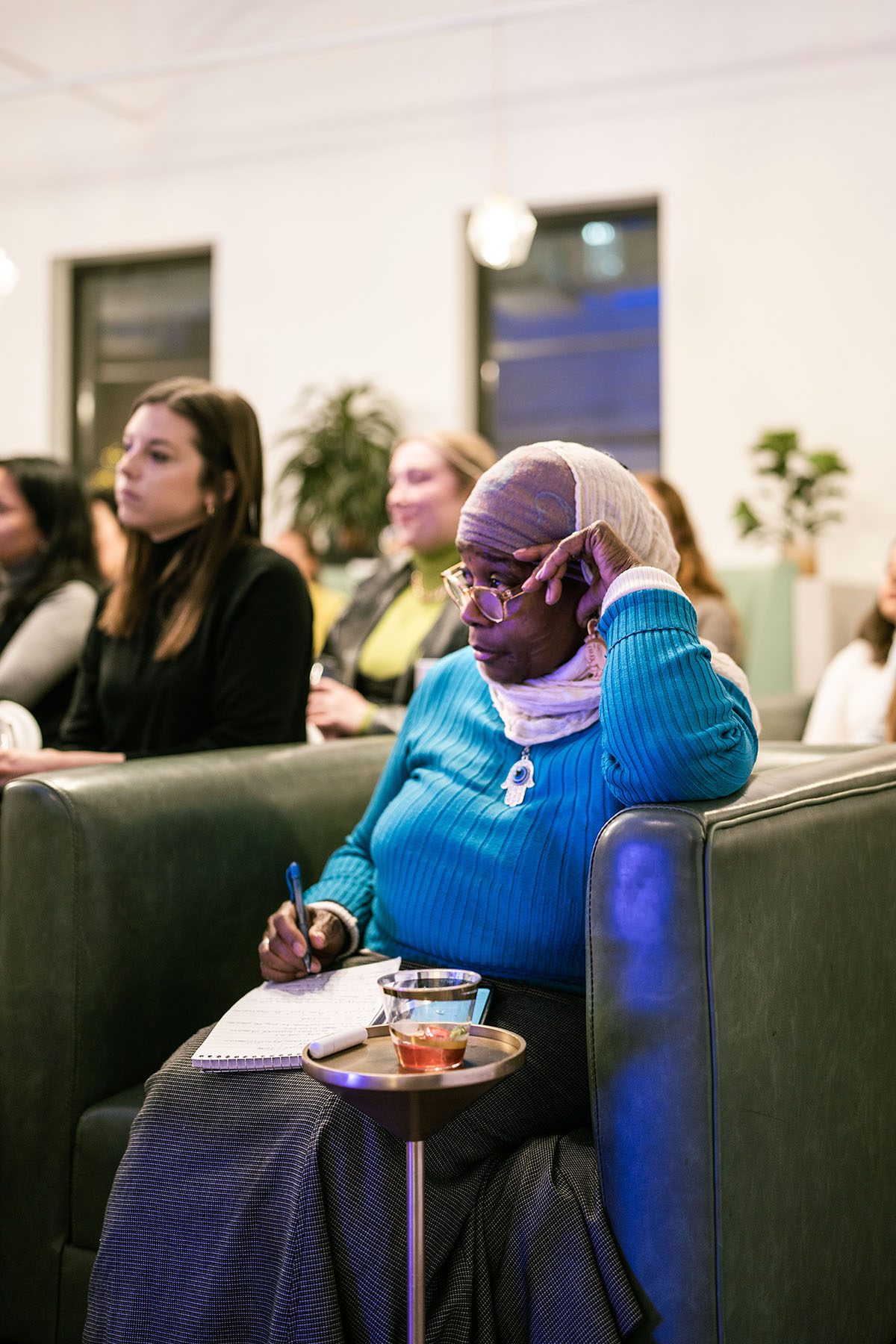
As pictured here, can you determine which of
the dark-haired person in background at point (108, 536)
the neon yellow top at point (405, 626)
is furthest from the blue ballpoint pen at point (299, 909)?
the dark-haired person in background at point (108, 536)

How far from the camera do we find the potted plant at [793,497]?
17.3 feet

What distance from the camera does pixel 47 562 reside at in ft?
9.36

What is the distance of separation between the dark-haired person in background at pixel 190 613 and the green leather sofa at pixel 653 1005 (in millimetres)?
216

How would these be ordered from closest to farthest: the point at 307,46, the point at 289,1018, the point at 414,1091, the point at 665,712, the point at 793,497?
the point at 414,1091 < the point at 665,712 < the point at 289,1018 < the point at 793,497 < the point at 307,46

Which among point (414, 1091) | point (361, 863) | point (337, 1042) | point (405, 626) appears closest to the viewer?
point (414, 1091)

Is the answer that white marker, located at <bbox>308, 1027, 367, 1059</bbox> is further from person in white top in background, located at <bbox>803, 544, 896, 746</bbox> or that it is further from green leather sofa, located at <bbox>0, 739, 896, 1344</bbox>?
person in white top in background, located at <bbox>803, 544, 896, 746</bbox>

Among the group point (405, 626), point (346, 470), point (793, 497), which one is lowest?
point (405, 626)

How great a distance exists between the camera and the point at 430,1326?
1210 mm

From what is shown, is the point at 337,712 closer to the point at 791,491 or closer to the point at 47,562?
the point at 47,562

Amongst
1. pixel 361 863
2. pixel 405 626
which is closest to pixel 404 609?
pixel 405 626

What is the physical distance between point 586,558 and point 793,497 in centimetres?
410

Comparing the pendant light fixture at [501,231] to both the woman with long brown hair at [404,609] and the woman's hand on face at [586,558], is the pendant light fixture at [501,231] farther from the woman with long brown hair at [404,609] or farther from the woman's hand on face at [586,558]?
the woman's hand on face at [586,558]

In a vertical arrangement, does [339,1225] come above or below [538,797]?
below

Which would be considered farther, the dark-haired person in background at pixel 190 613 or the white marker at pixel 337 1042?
the dark-haired person in background at pixel 190 613
